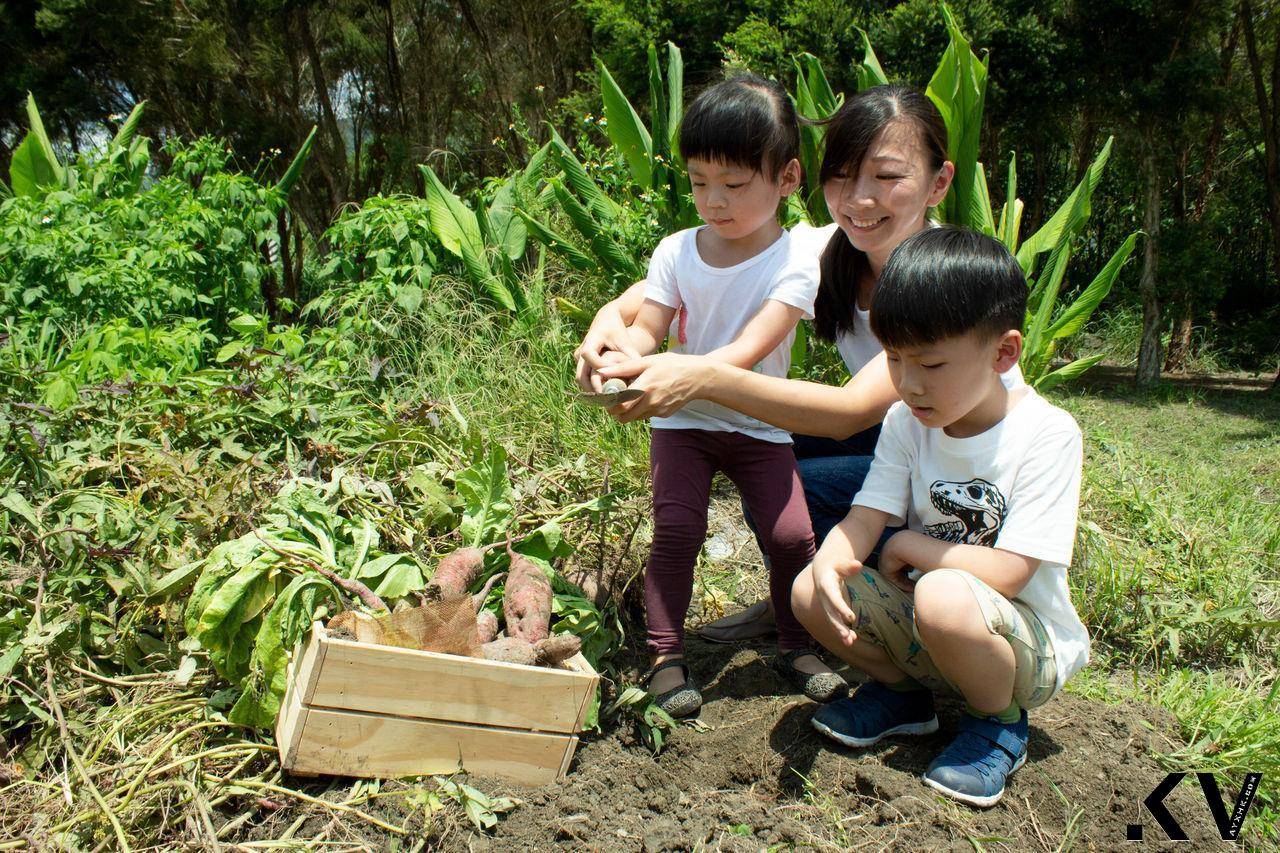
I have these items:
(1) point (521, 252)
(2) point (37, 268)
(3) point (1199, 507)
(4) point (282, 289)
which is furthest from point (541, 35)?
(3) point (1199, 507)

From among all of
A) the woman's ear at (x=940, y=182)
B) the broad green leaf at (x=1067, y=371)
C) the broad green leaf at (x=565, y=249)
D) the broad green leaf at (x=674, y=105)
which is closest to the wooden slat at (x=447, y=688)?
the woman's ear at (x=940, y=182)

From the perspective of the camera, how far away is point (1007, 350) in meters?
1.73

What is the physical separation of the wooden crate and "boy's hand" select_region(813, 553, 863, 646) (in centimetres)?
47

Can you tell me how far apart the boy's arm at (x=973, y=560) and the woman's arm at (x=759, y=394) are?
317 mm

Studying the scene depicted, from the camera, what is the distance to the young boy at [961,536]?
1.67m

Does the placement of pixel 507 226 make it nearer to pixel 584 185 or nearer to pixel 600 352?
pixel 584 185

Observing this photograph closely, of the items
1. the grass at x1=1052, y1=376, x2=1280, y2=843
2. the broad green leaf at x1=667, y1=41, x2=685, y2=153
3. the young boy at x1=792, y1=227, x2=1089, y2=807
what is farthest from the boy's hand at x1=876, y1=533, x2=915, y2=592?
the broad green leaf at x1=667, y1=41, x2=685, y2=153

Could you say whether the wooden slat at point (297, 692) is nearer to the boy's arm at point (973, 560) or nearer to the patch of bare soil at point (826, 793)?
the patch of bare soil at point (826, 793)

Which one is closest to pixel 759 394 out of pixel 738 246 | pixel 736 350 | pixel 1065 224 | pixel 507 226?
pixel 736 350

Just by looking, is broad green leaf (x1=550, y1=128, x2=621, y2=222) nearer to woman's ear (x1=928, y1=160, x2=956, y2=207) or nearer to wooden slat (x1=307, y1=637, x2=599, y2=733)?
woman's ear (x1=928, y1=160, x2=956, y2=207)

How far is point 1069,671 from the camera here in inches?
70.8

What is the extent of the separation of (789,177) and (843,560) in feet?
3.02

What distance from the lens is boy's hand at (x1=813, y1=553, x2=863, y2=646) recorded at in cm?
173

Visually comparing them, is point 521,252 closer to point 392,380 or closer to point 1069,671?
point 392,380
